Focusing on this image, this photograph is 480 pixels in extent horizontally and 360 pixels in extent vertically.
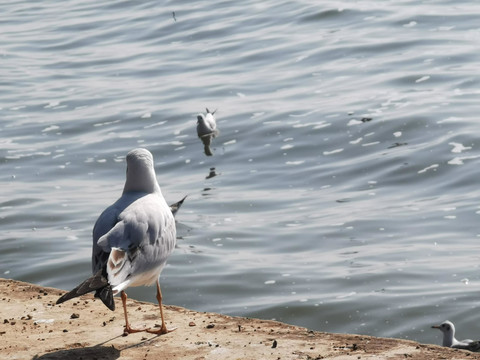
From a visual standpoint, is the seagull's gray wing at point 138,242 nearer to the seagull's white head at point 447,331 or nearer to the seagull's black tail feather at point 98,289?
the seagull's black tail feather at point 98,289

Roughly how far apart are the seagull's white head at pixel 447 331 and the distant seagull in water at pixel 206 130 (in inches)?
319

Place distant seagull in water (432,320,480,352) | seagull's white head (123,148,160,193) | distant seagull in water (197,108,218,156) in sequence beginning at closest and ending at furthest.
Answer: seagull's white head (123,148,160,193), distant seagull in water (432,320,480,352), distant seagull in water (197,108,218,156)

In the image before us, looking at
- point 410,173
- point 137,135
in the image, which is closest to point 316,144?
point 410,173

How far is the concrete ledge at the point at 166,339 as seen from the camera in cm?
725

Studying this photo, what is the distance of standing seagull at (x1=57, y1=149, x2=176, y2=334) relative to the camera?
23.3ft

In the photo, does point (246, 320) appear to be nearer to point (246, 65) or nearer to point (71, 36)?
point (246, 65)

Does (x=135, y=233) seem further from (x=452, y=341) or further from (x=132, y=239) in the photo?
(x=452, y=341)

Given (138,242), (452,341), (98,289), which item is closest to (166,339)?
(138,242)

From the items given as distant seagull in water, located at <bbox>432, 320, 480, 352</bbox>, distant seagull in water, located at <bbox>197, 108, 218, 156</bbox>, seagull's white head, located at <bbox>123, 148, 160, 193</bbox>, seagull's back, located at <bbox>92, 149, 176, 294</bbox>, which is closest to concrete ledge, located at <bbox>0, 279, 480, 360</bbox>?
seagull's back, located at <bbox>92, 149, 176, 294</bbox>

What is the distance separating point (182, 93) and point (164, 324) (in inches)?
531

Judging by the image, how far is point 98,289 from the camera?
7.06 m

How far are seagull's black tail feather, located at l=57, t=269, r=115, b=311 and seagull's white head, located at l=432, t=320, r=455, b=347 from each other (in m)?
3.31

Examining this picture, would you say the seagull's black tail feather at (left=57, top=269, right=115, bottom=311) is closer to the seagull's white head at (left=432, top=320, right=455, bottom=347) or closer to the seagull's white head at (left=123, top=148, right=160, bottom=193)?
the seagull's white head at (left=123, top=148, right=160, bottom=193)

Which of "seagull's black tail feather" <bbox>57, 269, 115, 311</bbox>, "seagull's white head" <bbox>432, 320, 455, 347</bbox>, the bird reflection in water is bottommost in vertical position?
the bird reflection in water
